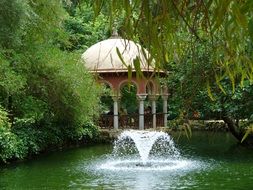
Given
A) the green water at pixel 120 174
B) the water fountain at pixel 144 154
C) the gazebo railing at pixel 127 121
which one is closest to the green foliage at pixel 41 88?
the green water at pixel 120 174

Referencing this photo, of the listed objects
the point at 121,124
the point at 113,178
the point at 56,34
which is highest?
the point at 56,34

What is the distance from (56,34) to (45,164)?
4056mm

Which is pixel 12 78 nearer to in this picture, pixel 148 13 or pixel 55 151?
pixel 55 151

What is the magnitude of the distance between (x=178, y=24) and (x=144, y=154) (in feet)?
48.4

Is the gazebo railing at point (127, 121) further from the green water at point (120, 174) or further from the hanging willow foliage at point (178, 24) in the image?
the hanging willow foliage at point (178, 24)

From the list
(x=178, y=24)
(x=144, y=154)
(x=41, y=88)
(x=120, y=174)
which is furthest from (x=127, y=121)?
(x=178, y=24)

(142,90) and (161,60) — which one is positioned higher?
(142,90)

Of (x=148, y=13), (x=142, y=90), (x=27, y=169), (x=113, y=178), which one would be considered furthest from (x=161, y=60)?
(x=142, y=90)

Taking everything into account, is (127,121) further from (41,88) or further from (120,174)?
(120,174)

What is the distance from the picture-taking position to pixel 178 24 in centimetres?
129

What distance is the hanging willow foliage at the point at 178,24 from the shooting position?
3.64ft

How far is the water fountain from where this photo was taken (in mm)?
13824

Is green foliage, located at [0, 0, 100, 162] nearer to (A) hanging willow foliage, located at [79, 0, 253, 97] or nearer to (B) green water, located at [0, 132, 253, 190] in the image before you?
(B) green water, located at [0, 132, 253, 190]

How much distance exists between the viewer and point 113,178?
38.5 ft
